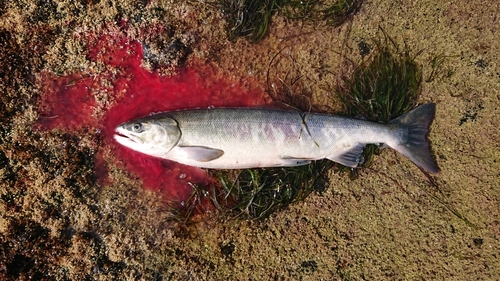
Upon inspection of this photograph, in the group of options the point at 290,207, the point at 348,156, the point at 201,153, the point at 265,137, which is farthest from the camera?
the point at 290,207

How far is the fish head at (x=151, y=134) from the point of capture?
13.9ft

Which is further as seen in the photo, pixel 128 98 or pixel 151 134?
pixel 128 98

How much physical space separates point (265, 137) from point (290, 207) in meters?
1.04

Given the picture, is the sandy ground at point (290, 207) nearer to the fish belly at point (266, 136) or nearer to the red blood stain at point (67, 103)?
the red blood stain at point (67, 103)

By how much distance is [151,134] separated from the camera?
167 inches

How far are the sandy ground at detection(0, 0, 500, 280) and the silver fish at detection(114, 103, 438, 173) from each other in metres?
0.37

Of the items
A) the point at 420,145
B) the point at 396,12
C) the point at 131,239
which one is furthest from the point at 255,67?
the point at 131,239

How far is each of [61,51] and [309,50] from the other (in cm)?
322

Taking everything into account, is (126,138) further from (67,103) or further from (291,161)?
(291,161)

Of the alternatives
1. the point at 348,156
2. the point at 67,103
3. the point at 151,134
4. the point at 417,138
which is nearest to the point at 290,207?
the point at 348,156

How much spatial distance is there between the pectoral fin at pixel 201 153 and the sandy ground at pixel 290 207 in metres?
0.87

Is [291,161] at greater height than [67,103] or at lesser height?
lesser

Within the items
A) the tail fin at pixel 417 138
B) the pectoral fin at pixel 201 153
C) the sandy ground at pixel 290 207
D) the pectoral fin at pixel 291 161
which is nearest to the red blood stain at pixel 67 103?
the sandy ground at pixel 290 207

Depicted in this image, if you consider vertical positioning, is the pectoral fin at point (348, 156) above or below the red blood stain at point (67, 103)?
below
